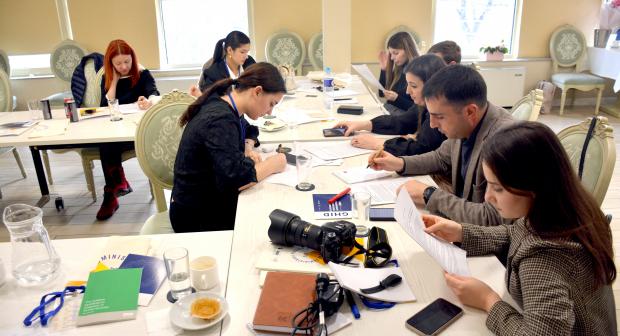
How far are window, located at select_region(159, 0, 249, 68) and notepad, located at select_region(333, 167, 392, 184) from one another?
178 inches

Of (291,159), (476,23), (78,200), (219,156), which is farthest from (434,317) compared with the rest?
(476,23)

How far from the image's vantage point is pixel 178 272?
47.5 inches

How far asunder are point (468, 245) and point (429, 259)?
0.39 feet

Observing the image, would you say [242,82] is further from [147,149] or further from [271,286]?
[271,286]

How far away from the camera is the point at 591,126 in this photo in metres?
1.66

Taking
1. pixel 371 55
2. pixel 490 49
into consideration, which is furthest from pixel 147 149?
pixel 490 49

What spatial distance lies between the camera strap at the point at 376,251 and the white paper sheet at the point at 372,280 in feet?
0.09

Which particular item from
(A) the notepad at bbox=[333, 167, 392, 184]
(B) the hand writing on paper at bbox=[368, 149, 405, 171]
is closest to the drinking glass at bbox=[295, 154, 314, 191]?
(A) the notepad at bbox=[333, 167, 392, 184]

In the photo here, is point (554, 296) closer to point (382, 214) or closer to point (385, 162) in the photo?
point (382, 214)

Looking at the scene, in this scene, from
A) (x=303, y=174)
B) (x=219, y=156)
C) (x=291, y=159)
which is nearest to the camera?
(x=219, y=156)

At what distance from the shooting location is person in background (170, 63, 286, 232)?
179 cm

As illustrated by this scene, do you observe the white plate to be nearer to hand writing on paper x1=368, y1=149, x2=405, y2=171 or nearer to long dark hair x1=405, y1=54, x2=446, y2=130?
hand writing on paper x1=368, y1=149, x2=405, y2=171

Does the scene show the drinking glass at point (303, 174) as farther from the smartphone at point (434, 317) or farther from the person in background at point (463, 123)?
the smartphone at point (434, 317)

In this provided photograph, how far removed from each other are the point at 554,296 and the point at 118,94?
3.39 metres
